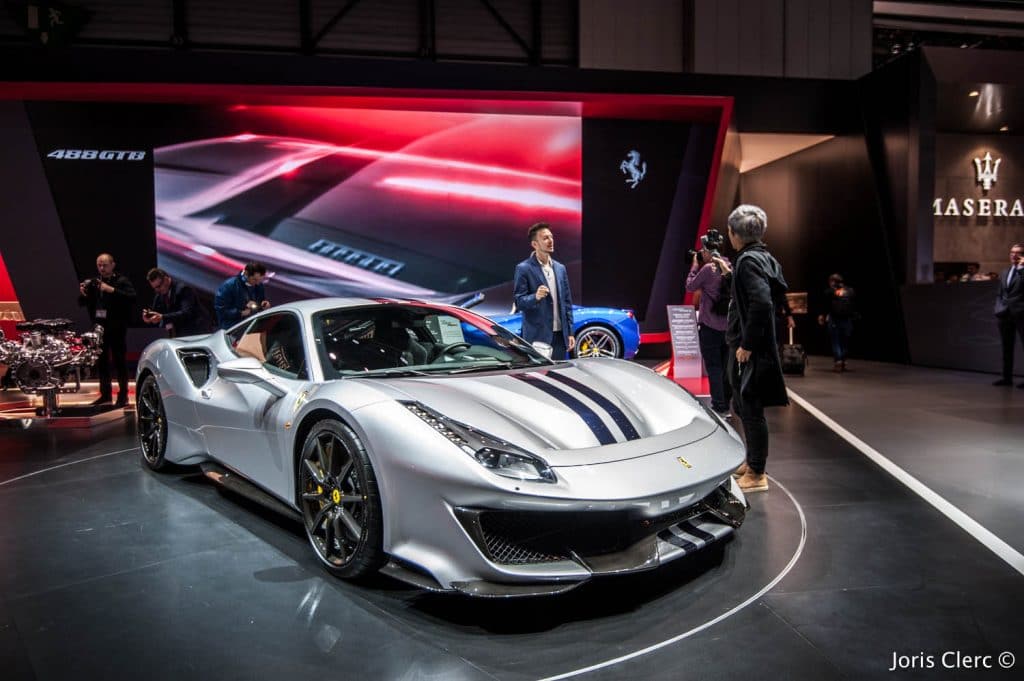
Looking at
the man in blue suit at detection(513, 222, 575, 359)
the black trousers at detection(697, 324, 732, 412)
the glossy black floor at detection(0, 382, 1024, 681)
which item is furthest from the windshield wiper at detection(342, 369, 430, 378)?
the black trousers at detection(697, 324, 732, 412)

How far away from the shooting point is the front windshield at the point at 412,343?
3104mm

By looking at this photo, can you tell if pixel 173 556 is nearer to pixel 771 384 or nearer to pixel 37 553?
pixel 37 553

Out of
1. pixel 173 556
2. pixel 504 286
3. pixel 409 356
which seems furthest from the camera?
pixel 504 286

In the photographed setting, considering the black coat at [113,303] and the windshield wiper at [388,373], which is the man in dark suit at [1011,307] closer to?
the windshield wiper at [388,373]

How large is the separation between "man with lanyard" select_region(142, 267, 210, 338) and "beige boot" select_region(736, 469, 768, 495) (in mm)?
5036

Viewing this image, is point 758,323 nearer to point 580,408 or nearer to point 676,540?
point 580,408

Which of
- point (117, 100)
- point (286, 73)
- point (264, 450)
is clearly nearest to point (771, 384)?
point (264, 450)

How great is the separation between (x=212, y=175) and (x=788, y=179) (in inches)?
420

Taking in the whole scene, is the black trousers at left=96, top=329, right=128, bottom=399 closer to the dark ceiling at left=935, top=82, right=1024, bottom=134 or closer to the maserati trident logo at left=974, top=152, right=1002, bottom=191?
the dark ceiling at left=935, top=82, right=1024, bottom=134

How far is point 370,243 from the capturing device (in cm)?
1046

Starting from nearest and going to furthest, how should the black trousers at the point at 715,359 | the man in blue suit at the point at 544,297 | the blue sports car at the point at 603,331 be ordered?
the man in blue suit at the point at 544,297 < the black trousers at the point at 715,359 < the blue sports car at the point at 603,331

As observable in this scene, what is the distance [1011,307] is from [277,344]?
8287 mm

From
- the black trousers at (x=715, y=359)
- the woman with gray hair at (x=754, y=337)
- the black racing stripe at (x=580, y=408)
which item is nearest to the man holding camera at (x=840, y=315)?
the black trousers at (x=715, y=359)

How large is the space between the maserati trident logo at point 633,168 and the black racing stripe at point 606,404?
8.53m
